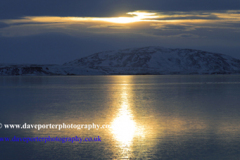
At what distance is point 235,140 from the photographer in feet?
54.8

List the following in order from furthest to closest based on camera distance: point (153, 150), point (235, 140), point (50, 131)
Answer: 1. point (50, 131)
2. point (235, 140)
3. point (153, 150)

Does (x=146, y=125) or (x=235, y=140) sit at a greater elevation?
(x=146, y=125)

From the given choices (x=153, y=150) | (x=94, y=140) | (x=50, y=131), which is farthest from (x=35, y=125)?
(x=153, y=150)

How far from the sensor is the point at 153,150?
1479cm

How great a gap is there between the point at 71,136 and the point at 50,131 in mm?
2060

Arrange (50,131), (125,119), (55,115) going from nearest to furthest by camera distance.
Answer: (50,131), (125,119), (55,115)

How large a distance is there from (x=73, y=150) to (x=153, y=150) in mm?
3531

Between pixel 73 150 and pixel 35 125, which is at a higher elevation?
pixel 35 125

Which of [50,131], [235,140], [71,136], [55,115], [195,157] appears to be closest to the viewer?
[195,157]

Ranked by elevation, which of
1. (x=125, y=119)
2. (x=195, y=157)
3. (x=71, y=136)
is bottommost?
(x=195, y=157)

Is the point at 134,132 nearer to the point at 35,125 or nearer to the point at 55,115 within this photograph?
the point at 35,125

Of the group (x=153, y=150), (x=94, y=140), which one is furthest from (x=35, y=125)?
(x=153, y=150)

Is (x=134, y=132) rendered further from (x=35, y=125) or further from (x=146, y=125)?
(x=35, y=125)

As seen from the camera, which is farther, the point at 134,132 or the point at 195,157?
the point at 134,132
